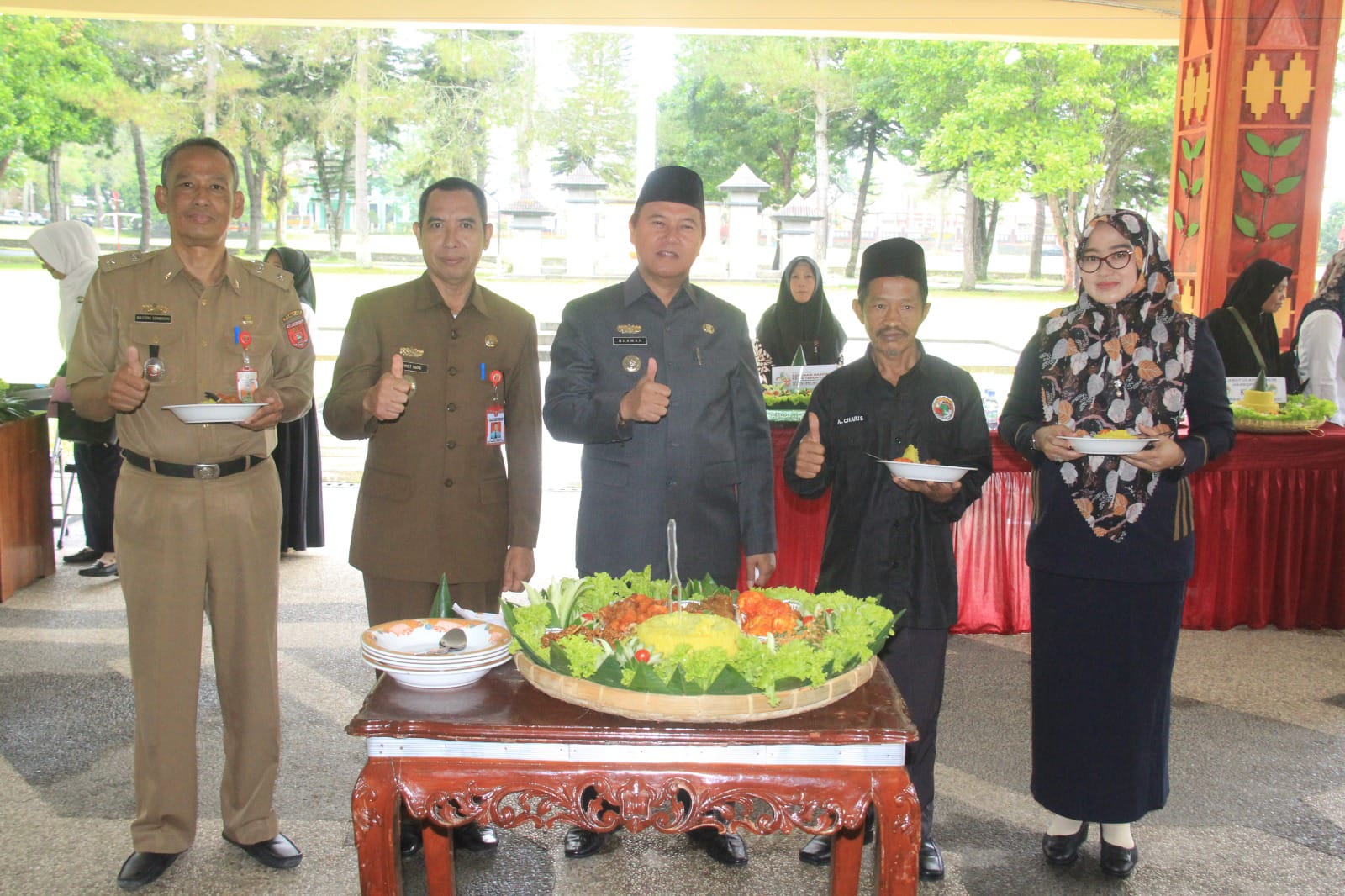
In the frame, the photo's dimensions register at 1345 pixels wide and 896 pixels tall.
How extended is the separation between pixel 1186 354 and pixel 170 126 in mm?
18637

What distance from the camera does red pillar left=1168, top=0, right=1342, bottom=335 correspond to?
7.00m

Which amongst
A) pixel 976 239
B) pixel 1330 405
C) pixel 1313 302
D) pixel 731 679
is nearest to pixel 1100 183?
pixel 976 239

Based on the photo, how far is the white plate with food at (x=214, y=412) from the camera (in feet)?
7.64

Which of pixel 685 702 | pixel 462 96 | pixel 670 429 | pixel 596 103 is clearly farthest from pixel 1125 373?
pixel 462 96

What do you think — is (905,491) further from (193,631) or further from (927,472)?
(193,631)

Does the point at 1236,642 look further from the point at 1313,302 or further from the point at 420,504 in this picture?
the point at 420,504

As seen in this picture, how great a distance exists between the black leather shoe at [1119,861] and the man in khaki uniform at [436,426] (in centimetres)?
180

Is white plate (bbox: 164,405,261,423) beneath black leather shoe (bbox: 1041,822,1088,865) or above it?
above

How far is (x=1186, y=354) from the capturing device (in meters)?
2.68

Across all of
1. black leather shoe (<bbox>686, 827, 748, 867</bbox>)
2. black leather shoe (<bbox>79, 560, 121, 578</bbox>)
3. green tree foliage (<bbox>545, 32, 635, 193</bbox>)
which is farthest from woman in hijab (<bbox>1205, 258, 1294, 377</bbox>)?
green tree foliage (<bbox>545, 32, 635, 193</bbox>)

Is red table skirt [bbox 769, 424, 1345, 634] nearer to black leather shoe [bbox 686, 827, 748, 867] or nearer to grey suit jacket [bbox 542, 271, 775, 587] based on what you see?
black leather shoe [bbox 686, 827, 748, 867]

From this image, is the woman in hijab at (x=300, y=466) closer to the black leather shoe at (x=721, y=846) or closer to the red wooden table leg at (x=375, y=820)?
the black leather shoe at (x=721, y=846)

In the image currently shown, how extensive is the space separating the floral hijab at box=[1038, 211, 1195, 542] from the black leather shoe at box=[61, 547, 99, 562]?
5.62 meters

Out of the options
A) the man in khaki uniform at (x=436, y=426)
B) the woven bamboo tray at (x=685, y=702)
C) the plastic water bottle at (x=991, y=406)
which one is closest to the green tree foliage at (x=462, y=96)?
the plastic water bottle at (x=991, y=406)
